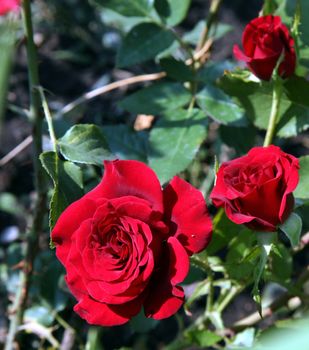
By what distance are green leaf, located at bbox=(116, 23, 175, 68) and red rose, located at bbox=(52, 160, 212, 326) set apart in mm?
387

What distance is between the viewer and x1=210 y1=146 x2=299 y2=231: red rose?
20.1 inches

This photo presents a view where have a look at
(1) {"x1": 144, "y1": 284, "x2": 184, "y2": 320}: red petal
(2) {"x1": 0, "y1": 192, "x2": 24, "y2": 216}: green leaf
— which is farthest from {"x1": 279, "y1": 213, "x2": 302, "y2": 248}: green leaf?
(2) {"x1": 0, "y1": 192, "x2": 24, "y2": 216}: green leaf

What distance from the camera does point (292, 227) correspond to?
1.77ft

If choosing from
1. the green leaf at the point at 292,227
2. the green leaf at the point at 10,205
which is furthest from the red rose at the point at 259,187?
the green leaf at the point at 10,205

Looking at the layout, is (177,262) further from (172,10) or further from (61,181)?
(172,10)

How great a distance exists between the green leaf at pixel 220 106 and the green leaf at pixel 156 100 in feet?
0.09

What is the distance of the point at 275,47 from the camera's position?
0.64m

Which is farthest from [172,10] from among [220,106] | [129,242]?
[129,242]

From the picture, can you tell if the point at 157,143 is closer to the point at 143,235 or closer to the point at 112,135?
the point at 112,135

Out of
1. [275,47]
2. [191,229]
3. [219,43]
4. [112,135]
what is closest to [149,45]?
[112,135]

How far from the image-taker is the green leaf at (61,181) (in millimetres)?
562

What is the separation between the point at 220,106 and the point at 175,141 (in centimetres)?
11

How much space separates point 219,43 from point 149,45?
117 centimetres

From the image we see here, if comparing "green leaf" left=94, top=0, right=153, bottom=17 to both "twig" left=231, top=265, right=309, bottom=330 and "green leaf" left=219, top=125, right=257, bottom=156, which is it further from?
"twig" left=231, top=265, right=309, bottom=330
